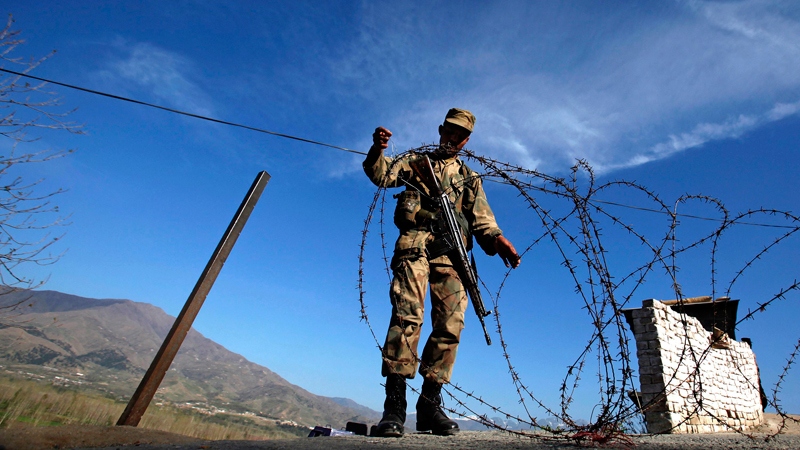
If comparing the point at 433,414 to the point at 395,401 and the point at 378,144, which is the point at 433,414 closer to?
the point at 395,401

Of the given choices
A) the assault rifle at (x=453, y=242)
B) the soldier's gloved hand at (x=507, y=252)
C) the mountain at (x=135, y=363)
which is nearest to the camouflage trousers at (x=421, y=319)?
the assault rifle at (x=453, y=242)

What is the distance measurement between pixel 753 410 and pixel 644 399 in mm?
5300

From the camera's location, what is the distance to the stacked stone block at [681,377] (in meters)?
5.83

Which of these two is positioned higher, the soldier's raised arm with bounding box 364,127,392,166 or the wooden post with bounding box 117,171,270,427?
the soldier's raised arm with bounding box 364,127,392,166

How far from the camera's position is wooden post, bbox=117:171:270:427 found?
2.47 meters

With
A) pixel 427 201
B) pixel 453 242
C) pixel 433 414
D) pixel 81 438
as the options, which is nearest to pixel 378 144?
pixel 427 201

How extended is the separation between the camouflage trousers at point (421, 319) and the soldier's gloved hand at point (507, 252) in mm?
516

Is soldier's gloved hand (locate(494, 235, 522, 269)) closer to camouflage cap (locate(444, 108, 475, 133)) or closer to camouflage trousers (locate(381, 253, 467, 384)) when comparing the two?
camouflage trousers (locate(381, 253, 467, 384))

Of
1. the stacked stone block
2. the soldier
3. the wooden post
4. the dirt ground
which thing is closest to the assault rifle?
the soldier

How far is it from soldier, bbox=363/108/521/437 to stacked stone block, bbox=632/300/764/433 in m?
3.55

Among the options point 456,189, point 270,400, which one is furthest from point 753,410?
point 270,400

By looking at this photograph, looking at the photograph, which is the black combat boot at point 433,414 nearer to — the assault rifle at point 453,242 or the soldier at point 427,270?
the soldier at point 427,270

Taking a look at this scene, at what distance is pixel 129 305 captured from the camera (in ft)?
522

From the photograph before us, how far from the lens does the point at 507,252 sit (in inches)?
131
